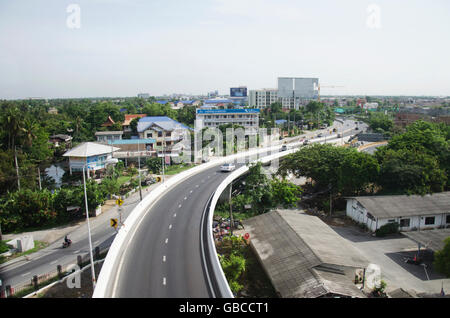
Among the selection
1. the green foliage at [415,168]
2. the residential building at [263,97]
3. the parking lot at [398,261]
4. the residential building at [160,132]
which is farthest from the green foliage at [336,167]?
the residential building at [263,97]

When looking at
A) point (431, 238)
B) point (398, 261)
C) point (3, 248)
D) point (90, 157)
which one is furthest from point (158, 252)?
point (90, 157)

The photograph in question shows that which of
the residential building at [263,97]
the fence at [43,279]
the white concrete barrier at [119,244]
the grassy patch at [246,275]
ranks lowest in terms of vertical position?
the grassy patch at [246,275]

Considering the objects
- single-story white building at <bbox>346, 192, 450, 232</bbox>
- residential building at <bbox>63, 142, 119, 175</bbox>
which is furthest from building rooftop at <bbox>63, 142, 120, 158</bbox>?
single-story white building at <bbox>346, 192, 450, 232</bbox>

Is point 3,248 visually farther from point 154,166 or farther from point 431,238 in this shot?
point 431,238

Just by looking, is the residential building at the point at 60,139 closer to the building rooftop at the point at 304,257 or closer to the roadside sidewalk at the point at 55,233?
the roadside sidewalk at the point at 55,233

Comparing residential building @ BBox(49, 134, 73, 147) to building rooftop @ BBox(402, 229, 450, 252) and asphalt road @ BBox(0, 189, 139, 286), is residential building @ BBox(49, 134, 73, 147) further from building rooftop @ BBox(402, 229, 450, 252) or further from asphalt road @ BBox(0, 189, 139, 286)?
building rooftop @ BBox(402, 229, 450, 252)

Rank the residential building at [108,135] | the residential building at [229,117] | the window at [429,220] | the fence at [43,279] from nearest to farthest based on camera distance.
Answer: the fence at [43,279] < the window at [429,220] < the residential building at [108,135] < the residential building at [229,117]

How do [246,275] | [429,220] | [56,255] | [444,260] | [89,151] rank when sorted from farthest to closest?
[89,151]
[429,220]
[56,255]
[246,275]
[444,260]
